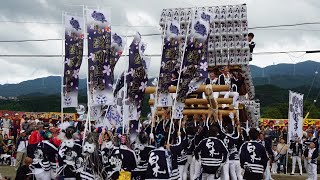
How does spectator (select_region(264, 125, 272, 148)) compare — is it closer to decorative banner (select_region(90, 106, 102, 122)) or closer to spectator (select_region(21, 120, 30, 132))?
decorative banner (select_region(90, 106, 102, 122))

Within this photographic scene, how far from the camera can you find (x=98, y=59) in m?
13.0

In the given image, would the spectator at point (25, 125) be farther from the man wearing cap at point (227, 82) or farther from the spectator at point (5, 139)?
the man wearing cap at point (227, 82)

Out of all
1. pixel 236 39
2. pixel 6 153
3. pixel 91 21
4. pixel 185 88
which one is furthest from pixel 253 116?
pixel 6 153

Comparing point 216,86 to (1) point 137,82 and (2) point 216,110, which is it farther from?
(1) point 137,82

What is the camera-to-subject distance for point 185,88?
13.3 metres

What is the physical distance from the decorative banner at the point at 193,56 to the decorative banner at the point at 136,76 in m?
1.17

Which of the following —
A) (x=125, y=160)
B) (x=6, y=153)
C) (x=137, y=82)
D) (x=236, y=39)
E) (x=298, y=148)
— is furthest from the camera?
(x=6, y=153)

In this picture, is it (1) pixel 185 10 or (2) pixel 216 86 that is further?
(1) pixel 185 10

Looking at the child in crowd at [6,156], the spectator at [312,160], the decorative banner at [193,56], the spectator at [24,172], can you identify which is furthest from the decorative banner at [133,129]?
the child in crowd at [6,156]

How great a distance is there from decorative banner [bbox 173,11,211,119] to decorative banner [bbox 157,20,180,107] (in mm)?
316

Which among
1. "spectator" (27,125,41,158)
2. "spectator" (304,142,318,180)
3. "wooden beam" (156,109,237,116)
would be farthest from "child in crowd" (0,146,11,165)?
"spectator" (304,142,318,180)

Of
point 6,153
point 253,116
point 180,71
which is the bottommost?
point 6,153

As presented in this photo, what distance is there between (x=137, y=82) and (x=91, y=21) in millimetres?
2058

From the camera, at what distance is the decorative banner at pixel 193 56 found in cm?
1334
